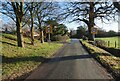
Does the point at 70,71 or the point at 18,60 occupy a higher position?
the point at 18,60

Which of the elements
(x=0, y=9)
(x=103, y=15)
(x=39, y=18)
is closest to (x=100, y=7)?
(x=103, y=15)

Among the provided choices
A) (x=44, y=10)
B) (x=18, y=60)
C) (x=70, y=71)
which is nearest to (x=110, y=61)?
(x=70, y=71)

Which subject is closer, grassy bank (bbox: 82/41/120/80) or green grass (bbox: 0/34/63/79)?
grassy bank (bbox: 82/41/120/80)

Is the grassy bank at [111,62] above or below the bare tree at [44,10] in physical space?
below

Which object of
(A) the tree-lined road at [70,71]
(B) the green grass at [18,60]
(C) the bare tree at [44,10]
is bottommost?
(A) the tree-lined road at [70,71]

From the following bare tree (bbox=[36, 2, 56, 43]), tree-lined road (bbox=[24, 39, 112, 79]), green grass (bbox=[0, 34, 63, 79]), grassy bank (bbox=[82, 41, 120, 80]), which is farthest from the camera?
bare tree (bbox=[36, 2, 56, 43])

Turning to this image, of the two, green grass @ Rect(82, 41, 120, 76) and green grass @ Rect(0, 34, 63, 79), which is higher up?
green grass @ Rect(0, 34, 63, 79)

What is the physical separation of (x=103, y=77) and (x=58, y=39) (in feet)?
206

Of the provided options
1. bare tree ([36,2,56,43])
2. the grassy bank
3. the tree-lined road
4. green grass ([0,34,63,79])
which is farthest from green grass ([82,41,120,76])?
bare tree ([36,2,56,43])

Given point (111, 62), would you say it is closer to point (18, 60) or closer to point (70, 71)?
point (70, 71)

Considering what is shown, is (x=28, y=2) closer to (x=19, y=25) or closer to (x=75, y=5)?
(x=19, y=25)

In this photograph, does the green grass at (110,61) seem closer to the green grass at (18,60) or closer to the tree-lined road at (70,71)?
the tree-lined road at (70,71)

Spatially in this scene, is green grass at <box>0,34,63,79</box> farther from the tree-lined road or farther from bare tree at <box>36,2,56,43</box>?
bare tree at <box>36,2,56,43</box>

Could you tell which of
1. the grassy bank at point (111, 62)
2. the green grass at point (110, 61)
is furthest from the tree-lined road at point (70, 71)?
the green grass at point (110, 61)
